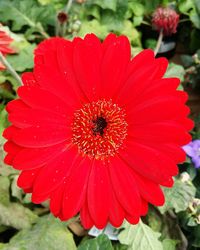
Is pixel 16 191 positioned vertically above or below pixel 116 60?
below

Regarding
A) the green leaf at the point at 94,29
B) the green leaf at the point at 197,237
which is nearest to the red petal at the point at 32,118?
the green leaf at the point at 197,237

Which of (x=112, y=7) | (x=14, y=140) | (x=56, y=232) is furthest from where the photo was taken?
(x=112, y=7)

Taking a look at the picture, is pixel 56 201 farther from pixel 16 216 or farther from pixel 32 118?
pixel 16 216

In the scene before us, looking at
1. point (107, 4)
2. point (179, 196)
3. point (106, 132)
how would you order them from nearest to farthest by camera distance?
point (106, 132) < point (179, 196) < point (107, 4)

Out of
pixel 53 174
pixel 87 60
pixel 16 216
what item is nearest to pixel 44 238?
pixel 16 216

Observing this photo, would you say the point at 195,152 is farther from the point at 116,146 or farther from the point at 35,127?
the point at 35,127

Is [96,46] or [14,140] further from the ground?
[96,46]

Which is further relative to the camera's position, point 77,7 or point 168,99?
point 77,7

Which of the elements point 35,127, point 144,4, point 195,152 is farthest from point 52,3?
point 35,127

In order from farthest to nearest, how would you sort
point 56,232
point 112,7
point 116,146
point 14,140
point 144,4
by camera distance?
point 144,4 < point 112,7 < point 56,232 < point 116,146 < point 14,140
